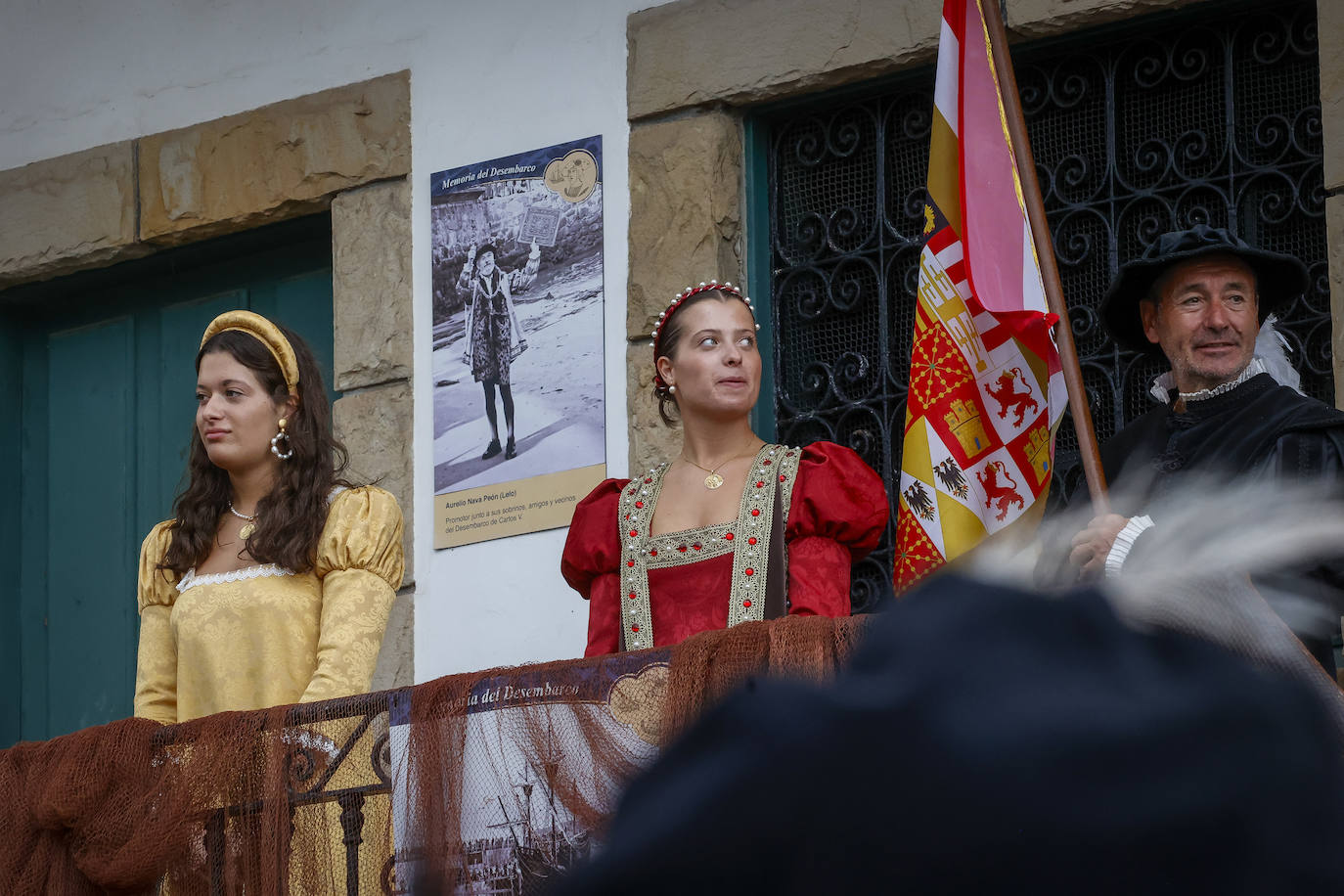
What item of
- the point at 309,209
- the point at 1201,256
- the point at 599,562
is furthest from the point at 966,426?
the point at 309,209

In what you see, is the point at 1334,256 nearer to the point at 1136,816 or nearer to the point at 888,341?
the point at 888,341

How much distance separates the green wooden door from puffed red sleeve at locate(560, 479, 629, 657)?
2.00 metres

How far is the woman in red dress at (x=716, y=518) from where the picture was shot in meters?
3.77

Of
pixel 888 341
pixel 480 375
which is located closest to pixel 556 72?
pixel 480 375

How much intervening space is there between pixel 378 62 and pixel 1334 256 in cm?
279

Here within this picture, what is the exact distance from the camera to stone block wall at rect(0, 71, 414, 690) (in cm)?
544

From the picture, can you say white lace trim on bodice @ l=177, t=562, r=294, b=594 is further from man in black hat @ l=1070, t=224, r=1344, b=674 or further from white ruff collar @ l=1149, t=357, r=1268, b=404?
white ruff collar @ l=1149, t=357, r=1268, b=404

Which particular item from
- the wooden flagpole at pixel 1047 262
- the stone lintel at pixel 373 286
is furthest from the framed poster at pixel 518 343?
A: the wooden flagpole at pixel 1047 262

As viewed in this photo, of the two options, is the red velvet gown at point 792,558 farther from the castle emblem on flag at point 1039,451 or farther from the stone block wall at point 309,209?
the stone block wall at point 309,209

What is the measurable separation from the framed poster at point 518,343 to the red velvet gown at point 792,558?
3.65 ft

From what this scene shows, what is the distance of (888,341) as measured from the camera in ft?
16.2

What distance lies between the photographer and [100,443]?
20.6 feet

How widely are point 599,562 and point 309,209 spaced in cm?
228

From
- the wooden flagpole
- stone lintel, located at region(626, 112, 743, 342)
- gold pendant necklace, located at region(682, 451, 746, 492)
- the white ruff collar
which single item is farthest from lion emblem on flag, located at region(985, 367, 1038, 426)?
stone lintel, located at region(626, 112, 743, 342)
